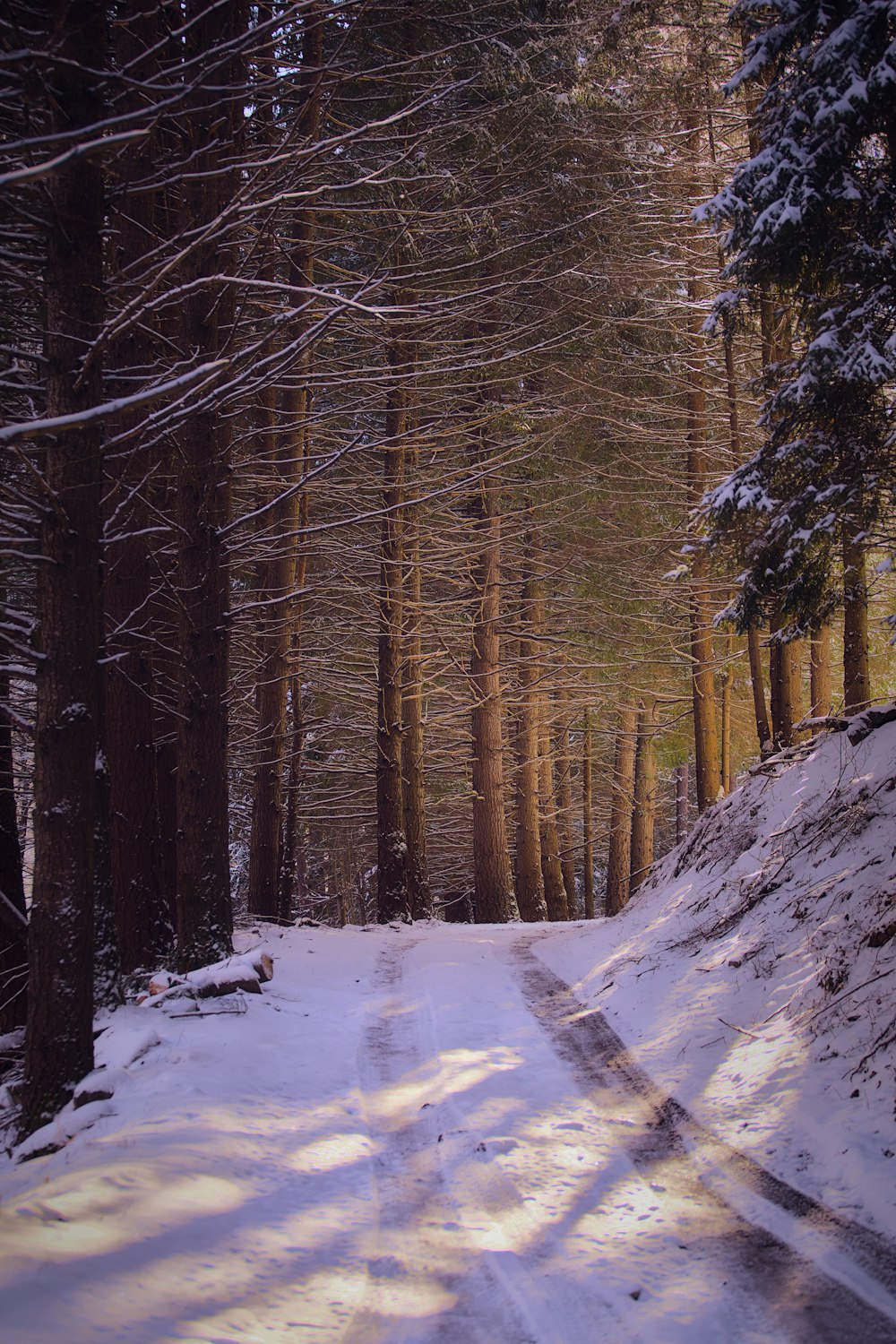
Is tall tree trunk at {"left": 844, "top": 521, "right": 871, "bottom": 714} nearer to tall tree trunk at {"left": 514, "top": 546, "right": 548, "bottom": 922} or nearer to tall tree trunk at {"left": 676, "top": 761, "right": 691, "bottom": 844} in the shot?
tall tree trunk at {"left": 514, "top": 546, "right": 548, "bottom": 922}

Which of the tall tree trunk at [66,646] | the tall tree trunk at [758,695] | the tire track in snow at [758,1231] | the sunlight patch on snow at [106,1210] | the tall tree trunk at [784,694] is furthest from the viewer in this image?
the tall tree trunk at [758,695]

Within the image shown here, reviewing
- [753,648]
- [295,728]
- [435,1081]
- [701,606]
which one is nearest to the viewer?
[435,1081]

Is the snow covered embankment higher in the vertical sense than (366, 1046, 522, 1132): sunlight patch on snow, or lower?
higher

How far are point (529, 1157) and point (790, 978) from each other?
251 centimetres

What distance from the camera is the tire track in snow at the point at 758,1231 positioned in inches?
128

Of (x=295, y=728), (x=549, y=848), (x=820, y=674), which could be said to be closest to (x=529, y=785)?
(x=549, y=848)

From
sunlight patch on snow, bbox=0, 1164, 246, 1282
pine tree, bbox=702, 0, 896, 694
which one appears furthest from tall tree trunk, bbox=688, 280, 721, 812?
sunlight patch on snow, bbox=0, 1164, 246, 1282

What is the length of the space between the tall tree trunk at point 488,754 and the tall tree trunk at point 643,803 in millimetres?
6079

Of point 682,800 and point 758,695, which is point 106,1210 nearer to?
point 758,695

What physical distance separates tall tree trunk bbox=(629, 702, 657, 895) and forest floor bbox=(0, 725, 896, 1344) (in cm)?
1476

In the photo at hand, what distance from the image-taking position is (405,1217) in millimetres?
4328

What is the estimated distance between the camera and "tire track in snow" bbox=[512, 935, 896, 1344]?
10.7 feet

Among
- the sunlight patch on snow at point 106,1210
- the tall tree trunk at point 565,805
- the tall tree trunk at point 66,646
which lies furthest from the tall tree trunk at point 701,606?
the sunlight patch on snow at point 106,1210

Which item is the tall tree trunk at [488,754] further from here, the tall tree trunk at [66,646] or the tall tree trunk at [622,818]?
the tall tree trunk at [66,646]
